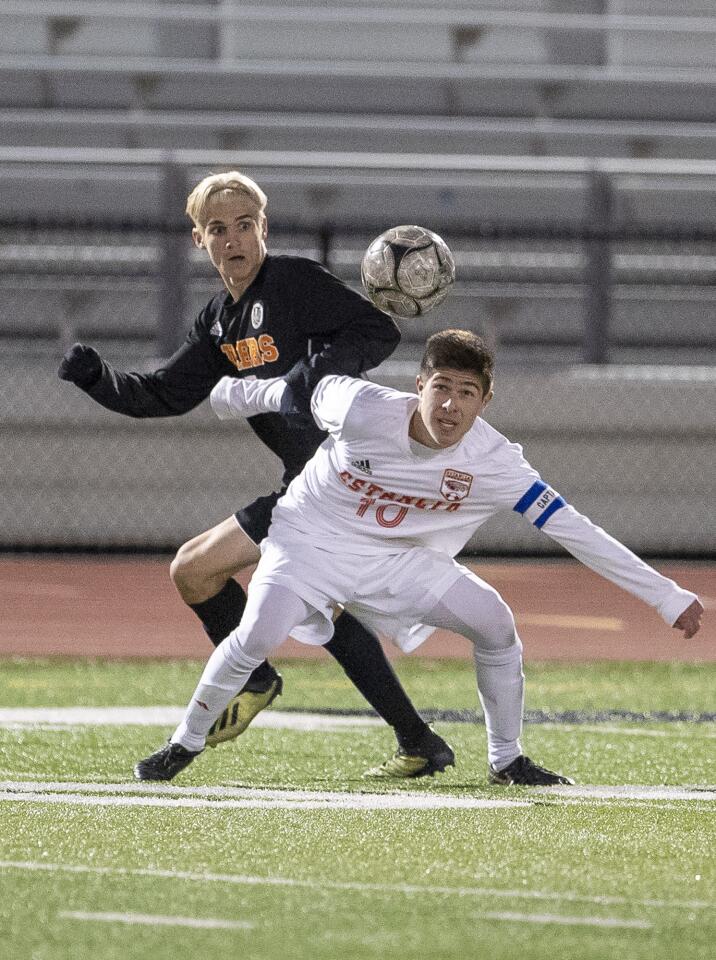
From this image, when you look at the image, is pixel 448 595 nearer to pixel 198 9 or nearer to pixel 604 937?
pixel 604 937

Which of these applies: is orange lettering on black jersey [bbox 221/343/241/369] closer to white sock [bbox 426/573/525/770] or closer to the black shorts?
the black shorts

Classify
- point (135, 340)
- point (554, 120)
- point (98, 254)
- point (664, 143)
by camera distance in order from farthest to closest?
point (554, 120) → point (664, 143) → point (98, 254) → point (135, 340)

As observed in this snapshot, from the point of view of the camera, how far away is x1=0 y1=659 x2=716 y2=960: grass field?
11.0 feet

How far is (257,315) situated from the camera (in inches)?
234

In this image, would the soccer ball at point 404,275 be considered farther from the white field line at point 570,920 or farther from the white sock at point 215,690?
the white field line at point 570,920

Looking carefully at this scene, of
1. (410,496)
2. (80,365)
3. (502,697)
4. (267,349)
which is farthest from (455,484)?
(80,365)

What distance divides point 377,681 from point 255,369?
3.62ft

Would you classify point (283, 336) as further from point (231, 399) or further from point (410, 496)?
point (410, 496)

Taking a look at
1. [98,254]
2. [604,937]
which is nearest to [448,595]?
[604,937]

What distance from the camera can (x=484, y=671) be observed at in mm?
5379

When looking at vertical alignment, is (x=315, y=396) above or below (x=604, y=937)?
above

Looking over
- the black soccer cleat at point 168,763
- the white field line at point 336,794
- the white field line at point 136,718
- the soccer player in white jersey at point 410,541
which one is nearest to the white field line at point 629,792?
the white field line at point 336,794

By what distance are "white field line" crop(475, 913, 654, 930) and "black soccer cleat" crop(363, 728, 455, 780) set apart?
2.05 m

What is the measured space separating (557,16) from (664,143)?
2622mm
